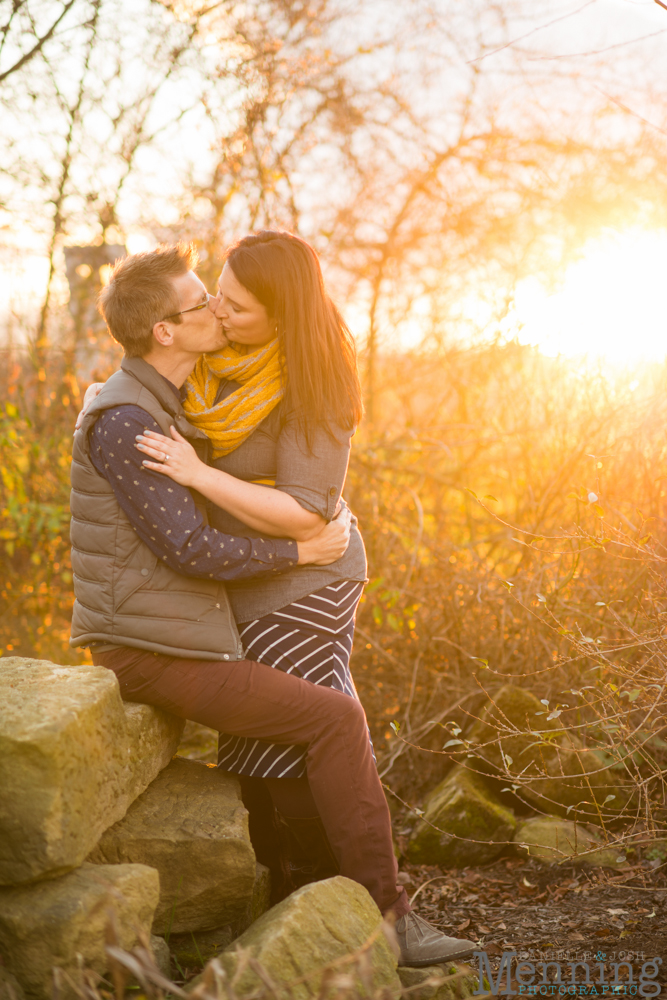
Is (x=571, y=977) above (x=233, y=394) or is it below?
below

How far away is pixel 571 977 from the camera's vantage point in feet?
8.57

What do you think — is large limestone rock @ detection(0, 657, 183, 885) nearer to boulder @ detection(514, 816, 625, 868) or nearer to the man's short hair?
the man's short hair

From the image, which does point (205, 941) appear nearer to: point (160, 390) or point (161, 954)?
point (161, 954)

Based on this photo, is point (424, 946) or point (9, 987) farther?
point (424, 946)

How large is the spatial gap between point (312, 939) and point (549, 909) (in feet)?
4.33

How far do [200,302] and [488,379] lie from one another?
129 inches

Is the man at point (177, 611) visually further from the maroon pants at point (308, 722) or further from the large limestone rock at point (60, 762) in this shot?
the large limestone rock at point (60, 762)

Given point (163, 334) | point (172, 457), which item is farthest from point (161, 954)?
point (163, 334)

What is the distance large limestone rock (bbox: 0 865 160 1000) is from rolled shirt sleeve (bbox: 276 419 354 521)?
126cm

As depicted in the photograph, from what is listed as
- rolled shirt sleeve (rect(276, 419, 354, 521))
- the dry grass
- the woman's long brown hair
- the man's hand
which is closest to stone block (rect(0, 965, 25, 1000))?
the man's hand

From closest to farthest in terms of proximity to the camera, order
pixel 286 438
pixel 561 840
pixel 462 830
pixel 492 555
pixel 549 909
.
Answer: pixel 286 438 → pixel 549 909 → pixel 561 840 → pixel 462 830 → pixel 492 555

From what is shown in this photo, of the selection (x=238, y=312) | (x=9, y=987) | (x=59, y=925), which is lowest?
(x=9, y=987)

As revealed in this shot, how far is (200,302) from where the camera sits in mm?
2764

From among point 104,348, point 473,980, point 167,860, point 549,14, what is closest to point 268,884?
point 167,860
